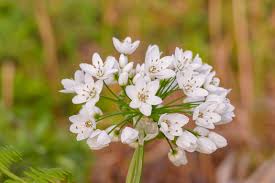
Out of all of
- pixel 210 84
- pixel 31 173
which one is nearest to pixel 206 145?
pixel 210 84

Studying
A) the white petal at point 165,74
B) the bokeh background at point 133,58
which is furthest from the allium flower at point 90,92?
the bokeh background at point 133,58

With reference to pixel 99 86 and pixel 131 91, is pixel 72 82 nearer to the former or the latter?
pixel 99 86

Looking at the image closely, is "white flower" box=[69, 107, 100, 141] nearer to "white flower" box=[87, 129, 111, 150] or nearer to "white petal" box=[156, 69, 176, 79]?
"white flower" box=[87, 129, 111, 150]

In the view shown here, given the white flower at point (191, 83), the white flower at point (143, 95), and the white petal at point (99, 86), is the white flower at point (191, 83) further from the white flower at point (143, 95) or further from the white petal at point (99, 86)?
the white petal at point (99, 86)

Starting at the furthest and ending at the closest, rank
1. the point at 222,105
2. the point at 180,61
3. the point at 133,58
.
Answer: the point at 133,58 → the point at 180,61 → the point at 222,105

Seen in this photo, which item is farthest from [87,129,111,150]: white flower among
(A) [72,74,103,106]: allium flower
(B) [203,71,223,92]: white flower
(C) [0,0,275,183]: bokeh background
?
(C) [0,0,275,183]: bokeh background

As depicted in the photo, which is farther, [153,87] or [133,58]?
[133,58]

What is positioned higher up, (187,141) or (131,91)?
(131,91)

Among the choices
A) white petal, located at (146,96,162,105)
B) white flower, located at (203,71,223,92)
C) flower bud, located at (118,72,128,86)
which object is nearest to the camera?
white petal, located at (146,96,162,105)
